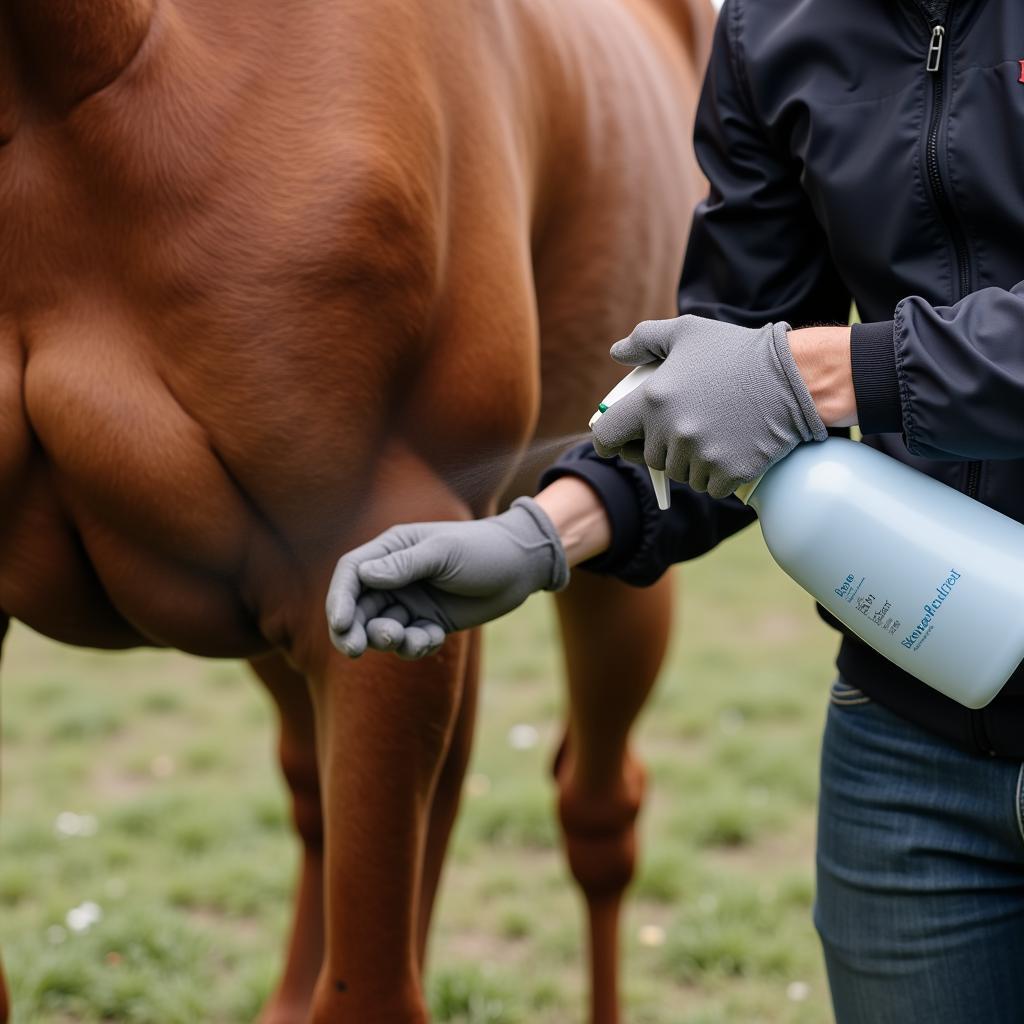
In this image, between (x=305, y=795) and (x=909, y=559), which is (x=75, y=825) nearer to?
(x=305, y=795)

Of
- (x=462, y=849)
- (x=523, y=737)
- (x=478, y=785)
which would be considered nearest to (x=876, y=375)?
(x=462, y=849)

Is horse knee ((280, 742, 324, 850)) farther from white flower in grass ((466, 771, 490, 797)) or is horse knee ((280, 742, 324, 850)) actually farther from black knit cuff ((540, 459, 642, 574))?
black knit cuff ((540, 459, 642, 574))

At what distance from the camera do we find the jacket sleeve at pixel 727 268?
142cm

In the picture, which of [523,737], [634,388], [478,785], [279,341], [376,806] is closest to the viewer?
[634,388]

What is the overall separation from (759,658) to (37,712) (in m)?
2.47

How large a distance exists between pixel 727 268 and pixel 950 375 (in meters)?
0.36

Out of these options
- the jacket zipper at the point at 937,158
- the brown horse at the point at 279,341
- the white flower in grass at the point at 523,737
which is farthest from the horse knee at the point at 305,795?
the jacket zipper at the point at 937,158

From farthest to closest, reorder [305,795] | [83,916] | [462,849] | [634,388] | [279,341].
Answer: [462,849] < [83,916] < [305,795] < [279,341] < [634,388]

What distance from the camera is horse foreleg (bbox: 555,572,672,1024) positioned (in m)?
2.57

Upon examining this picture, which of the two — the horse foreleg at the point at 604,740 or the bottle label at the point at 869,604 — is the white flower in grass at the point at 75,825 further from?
the bottle label at the point at 869,604

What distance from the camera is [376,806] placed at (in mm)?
1547

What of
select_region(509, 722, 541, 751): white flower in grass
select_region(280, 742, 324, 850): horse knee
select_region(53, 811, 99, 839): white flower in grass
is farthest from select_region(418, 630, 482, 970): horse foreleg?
select_region(509, 722, 541, 751): white flower in grass

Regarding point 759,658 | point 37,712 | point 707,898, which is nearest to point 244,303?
point 707,898

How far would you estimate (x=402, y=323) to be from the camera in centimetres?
145
